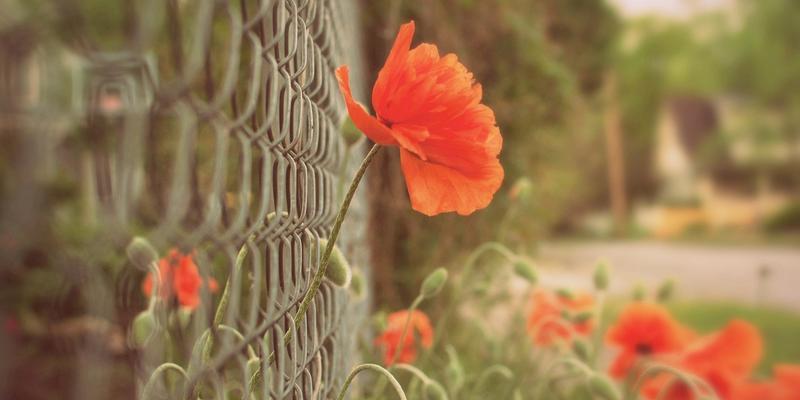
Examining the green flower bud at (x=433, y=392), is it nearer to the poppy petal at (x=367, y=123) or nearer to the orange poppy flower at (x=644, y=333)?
the poppy petal at (x=367, y=123)

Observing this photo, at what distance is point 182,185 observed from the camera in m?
0.37

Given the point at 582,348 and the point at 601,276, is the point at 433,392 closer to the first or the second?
the point at 582,348

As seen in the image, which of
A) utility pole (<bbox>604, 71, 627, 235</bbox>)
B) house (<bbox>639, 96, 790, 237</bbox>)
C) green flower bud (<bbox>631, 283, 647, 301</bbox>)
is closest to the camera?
green flower bud (<bbox>631, 283, 647, 301</bbox>)

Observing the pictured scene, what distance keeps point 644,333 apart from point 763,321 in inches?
173

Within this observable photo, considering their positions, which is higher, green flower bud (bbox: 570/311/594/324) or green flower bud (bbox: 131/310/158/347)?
green flower bud (bbox: 131/310/158/347)

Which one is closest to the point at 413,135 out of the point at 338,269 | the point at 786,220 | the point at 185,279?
the point at 338,269

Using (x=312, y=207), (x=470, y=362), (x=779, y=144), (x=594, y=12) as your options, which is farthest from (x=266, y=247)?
(x=779, y=144)

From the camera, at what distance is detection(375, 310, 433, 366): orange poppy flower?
116cm

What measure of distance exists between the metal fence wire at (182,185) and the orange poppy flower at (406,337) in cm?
6

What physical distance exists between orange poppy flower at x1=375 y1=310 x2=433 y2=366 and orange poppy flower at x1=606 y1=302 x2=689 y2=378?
0.31m

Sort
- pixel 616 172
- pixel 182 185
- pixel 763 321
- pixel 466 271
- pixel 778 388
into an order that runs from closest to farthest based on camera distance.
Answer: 1. pixel 182 185
2. pixel 466 271
3. pixel 778 388
4. pixel 763 321
5. pixel 616 172

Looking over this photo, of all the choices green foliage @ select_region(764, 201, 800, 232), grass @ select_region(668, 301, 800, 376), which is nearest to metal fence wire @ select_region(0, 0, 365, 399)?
grass @ select_region(668, 301, 800, 376)

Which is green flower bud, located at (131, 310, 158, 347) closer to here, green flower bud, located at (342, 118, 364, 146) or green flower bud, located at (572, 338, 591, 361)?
green flower bud, located at (342, 118, 364, 146)

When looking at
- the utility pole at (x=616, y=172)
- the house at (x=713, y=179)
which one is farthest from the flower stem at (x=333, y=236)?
the utility pole at (x=616, y=172)
